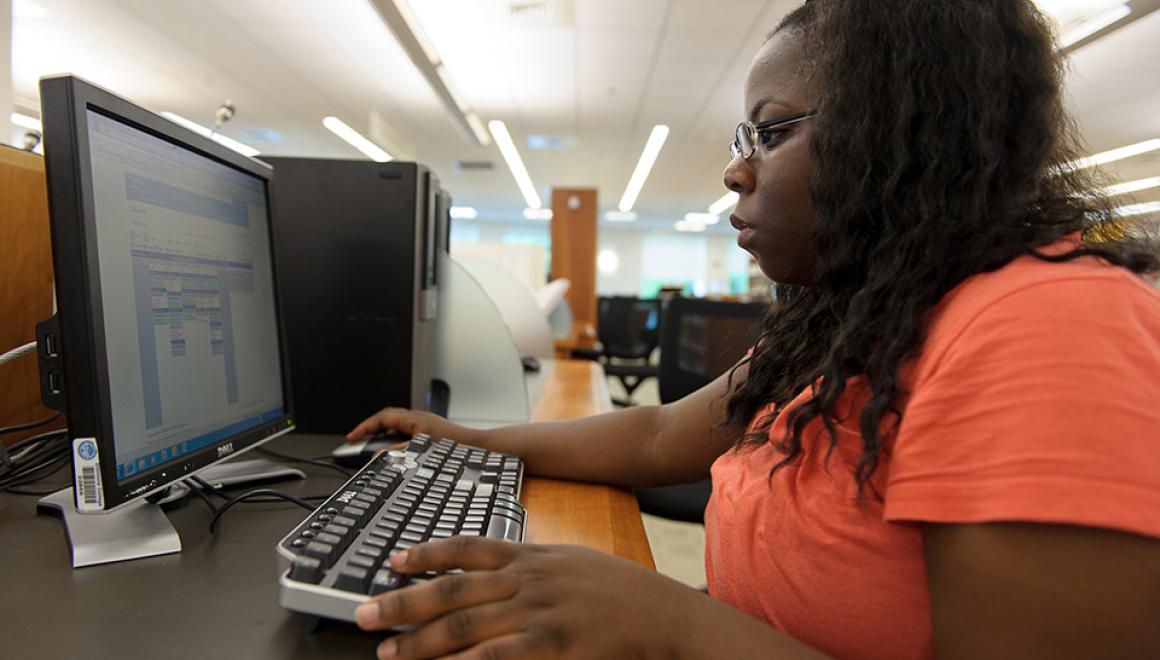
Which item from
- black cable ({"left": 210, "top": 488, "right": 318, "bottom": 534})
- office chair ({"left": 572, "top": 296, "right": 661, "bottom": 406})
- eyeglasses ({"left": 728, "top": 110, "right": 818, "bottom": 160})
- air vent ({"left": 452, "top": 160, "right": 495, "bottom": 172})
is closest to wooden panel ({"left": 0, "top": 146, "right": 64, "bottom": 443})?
black cable ({"left": 210, "top": 488, "right": 318, "bottom": 534})

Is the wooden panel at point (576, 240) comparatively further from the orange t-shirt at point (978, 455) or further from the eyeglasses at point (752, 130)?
the orange t-shirt at point (978, 455)

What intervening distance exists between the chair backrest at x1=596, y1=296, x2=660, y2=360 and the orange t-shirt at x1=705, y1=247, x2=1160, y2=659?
4991 mm

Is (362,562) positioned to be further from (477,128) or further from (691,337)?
(477,128)

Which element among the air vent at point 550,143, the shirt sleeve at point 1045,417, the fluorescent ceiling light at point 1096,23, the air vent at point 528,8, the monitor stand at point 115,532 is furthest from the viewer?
the air vent at point 550,143

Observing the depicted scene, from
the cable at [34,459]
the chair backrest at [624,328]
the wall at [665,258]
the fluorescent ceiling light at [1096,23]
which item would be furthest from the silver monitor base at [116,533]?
the wall at [665,258]

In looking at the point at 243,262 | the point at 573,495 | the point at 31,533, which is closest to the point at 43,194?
the point at 243,262

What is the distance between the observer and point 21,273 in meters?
0.83

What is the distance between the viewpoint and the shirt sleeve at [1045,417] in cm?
33

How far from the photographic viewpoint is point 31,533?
0.61 meters

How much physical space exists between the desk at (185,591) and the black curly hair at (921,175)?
0.32m

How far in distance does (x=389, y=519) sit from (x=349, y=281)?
683mm

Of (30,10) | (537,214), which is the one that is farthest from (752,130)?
(537,214)

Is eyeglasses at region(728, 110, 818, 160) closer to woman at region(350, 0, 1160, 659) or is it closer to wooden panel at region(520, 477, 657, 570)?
woman at region(350, 0, 1160, 659)

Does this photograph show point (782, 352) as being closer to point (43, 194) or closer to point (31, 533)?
point (31, 533)
